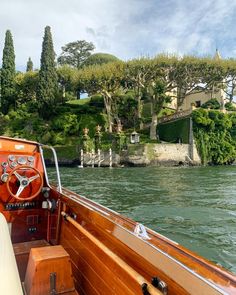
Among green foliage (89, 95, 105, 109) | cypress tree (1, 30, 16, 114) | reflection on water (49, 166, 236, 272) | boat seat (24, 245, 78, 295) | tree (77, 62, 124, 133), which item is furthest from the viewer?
cypress tree (1, 30, 16, 114)

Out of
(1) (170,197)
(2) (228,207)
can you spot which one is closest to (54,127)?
(1) (170,197)

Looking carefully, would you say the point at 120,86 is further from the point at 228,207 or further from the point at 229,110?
the point at 228,207

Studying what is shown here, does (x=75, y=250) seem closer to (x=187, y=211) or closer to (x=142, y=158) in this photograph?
(x=187, y=211)

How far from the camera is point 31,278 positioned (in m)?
3.18

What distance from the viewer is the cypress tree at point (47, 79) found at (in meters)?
40.6

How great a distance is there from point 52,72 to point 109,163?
16058mm

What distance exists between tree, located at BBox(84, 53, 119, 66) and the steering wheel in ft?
194

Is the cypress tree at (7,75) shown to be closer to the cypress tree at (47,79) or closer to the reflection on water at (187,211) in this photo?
the cypress tree at (47,79)

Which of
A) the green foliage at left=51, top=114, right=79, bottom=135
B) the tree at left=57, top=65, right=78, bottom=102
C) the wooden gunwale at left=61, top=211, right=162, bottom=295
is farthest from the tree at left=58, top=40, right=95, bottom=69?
the wooden gunwale at left=61, top=211, right=162, bottom=295

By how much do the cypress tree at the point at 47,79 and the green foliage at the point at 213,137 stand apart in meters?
17.8

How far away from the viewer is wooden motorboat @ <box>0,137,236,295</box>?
1955 millimetres

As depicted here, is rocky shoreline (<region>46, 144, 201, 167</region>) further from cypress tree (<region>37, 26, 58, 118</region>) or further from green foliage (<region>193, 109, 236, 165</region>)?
cypress tree (<region>37, 26, 58, 118</region>)

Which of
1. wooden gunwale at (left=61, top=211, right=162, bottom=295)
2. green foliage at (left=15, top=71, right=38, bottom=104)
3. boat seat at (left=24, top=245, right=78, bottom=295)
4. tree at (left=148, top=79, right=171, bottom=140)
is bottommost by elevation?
boat seat at (left=24, top=245, right=78, bottom=295)

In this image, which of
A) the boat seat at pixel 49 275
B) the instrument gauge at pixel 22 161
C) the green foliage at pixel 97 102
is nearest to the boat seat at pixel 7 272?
the boat seat at pixel 49 275
